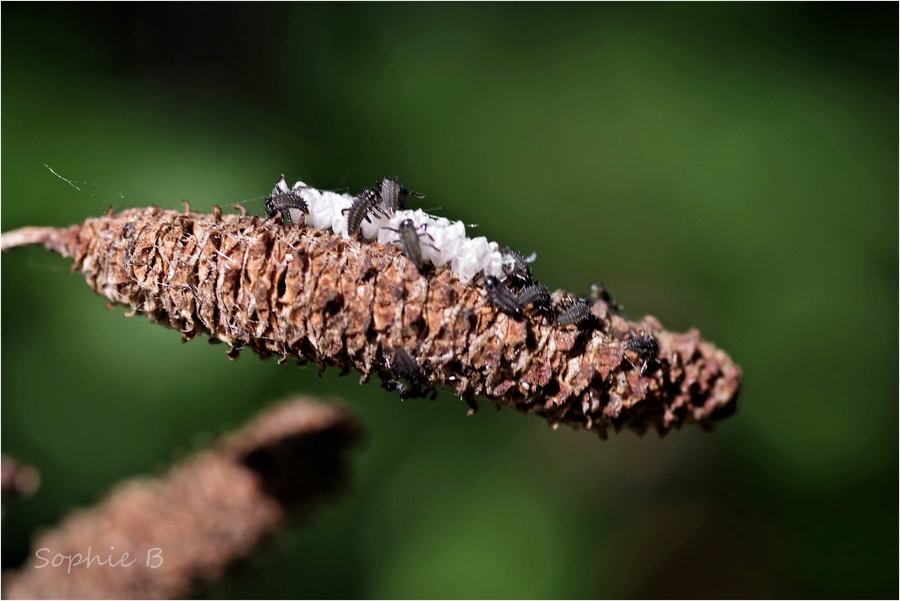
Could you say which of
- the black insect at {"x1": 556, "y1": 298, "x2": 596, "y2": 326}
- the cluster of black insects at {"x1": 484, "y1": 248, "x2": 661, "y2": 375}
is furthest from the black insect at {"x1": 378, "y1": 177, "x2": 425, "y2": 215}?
the black insect at {"x1": 556, "y1": 298, "x2": 596, "y2": 326}

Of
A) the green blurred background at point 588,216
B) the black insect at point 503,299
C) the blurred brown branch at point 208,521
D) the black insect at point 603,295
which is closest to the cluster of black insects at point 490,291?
the black insect at point 503,299

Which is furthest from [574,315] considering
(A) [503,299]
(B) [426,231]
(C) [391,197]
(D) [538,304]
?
(C) [391,197]

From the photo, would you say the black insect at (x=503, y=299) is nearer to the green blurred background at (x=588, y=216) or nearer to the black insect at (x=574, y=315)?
the black insect at (x=574, y=315)

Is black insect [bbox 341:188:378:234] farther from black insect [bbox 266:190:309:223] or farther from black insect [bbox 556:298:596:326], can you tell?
black insect [bbox 556:298:596:326]

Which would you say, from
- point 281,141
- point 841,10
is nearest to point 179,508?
point 281,141

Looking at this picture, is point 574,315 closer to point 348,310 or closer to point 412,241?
point 412,241

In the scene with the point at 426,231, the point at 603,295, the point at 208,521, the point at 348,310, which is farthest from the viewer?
the point at 208,521
